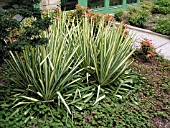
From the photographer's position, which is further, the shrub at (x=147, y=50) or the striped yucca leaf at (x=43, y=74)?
the shrub at (x=147, y=50)

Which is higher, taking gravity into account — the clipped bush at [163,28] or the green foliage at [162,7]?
the green foliage at [162,7]

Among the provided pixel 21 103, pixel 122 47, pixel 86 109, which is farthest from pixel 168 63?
pixel 21 103

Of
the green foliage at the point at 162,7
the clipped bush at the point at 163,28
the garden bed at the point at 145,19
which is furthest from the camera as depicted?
the green foliage at the point at 162,7

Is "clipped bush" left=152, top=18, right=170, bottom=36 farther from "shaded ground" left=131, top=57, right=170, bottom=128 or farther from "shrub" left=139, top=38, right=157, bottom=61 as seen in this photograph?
"shrub" left=139, top=38, right=157, bottom=61

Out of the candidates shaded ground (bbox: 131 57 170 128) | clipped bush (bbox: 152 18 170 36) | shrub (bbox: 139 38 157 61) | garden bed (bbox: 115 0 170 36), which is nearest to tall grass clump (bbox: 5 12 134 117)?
shaded ground (bbox: 131 57 170 128)

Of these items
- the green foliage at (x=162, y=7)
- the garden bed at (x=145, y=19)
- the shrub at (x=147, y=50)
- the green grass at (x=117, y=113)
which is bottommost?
the green grass at (x=117, y=113)

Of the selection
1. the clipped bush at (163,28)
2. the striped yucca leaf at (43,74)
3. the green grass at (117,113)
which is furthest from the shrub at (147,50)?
the clipped bush at (163,28)

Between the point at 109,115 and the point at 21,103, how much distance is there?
3.53ft

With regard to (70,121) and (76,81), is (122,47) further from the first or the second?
(70,121)

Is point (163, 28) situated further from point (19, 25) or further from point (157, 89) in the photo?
point (19, 25)

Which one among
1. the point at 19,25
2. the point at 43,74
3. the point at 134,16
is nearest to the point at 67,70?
the point at 43,74

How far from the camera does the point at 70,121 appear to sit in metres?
2.92

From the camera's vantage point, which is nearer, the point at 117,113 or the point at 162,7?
the point at 117,113

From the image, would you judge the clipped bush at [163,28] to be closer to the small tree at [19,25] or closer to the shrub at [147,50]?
the shrub at [147,50]
